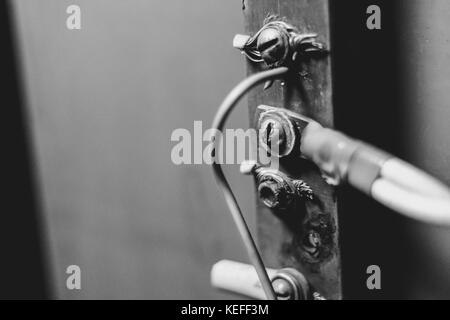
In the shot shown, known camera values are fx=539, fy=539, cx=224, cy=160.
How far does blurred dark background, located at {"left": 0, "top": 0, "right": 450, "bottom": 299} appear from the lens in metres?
0.49

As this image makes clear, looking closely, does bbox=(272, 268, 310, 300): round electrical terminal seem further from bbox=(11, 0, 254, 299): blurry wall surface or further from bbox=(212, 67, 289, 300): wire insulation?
bbox=(11, 0, 254, 299): blurry wall surface

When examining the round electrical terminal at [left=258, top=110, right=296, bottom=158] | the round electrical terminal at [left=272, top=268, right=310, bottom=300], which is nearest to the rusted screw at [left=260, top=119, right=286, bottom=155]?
the round electrical terminal at [left=258, top=110, right=296, bottom=158]

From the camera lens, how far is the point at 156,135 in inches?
28.1

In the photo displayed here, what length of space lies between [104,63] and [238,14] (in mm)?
229

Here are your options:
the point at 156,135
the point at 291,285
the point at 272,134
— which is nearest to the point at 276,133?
the point at 272,134

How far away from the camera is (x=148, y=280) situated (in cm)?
80

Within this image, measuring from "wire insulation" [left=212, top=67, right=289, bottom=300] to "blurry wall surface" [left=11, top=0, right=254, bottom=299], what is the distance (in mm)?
177

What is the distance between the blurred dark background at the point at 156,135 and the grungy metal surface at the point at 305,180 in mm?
13

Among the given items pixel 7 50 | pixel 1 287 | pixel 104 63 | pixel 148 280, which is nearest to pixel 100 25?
pixel 104 63

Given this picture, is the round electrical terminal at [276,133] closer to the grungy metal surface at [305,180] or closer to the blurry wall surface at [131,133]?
the grungy metal surface at [305,180]

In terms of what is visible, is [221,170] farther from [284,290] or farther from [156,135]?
[156,135]

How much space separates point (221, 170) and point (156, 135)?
275 millimetres

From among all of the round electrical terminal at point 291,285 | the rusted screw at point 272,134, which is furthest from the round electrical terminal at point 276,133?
the round electrical terminal at point 291,285
